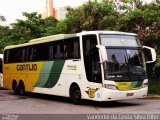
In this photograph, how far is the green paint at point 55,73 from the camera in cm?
1944

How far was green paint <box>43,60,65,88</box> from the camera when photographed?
1944 cm

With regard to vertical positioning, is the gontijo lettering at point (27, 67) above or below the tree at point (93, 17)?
below

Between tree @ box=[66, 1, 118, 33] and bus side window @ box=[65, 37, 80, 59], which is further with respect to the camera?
tree @ box=[66, 1, 118, 33]

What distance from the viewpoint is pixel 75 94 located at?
60.0 feet

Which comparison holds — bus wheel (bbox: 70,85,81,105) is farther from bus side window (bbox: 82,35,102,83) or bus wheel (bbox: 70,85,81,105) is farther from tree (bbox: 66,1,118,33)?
tree (bbox: 66,1,118,33)

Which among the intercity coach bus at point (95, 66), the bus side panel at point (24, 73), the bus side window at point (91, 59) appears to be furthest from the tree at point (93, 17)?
the bus side window at point (91, 59)

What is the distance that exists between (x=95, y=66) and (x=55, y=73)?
3.51 meters

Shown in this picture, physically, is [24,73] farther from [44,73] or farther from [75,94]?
[75,94]

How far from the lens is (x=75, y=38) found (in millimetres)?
18234

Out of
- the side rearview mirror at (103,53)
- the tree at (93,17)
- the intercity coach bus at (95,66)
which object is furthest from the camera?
the tree at (93,17)

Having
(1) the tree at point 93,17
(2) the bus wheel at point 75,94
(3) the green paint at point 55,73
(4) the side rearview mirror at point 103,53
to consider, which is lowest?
(2) the bus wheel at point 75,94

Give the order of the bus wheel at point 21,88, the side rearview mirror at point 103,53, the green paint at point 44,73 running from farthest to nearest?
the bus wheel at point 21,88, the green paint at point 44,73, the side rearview mirror at point 103,53

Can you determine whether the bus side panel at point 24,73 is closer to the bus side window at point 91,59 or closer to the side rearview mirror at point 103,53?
the bus side window at point 91,59

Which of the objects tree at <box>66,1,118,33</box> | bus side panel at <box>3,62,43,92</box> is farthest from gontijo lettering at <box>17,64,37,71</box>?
tree at <box>66,1,118,33</box>
